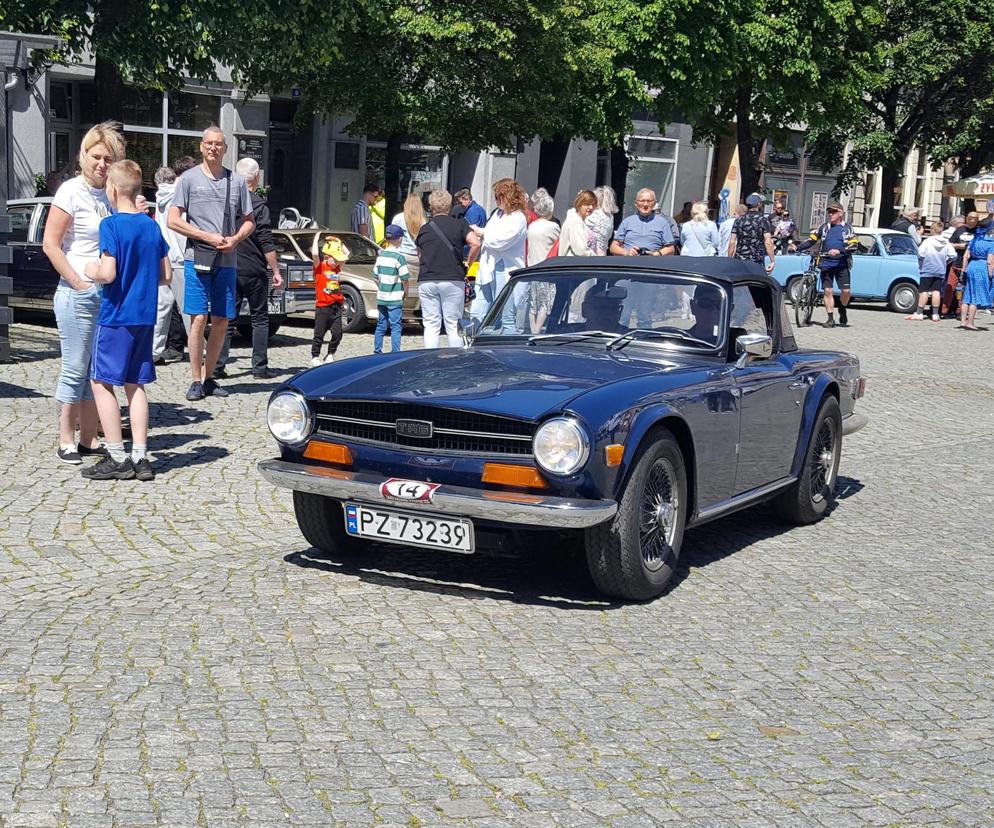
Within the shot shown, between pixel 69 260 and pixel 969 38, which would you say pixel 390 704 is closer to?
pixel 69 260

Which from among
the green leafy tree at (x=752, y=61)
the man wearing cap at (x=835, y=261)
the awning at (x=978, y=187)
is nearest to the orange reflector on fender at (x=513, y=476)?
the man wearing cap at (x=835, y=261)

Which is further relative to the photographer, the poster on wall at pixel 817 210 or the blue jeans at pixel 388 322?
the poster on wall at pixel 817 210

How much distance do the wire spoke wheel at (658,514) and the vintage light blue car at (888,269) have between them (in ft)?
73.6

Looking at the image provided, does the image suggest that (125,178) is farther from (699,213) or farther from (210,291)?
(699,213)

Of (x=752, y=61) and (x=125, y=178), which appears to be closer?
(x=125, y=178)

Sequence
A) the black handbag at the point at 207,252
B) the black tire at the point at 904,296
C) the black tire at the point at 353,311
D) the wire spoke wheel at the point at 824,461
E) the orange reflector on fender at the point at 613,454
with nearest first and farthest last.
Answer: the orange reflector on fender at the point at 613,454 → the wire spoke wheel at the point at 824,461 → the black handbag at the point at 207,252 → the black tire at the point at 353,311 → the black tire at the point at 904,296

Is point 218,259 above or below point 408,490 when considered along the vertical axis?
above

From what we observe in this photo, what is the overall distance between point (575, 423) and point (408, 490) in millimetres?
780

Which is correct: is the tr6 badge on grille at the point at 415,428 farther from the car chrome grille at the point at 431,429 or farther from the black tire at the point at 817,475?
the black tire at the point at 817,475

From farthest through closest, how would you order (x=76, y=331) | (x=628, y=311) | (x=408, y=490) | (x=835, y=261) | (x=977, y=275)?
(x=977, y=275), (x=835, y=261), (x=76, y=331), (x=628, y=311), (x=408, y=490)

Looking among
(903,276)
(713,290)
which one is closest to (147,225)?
(713,290)

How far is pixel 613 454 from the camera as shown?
5914 millimetres

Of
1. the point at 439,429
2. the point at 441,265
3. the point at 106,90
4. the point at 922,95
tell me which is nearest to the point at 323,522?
the point at 439,429

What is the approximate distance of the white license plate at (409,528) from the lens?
6.04 m
